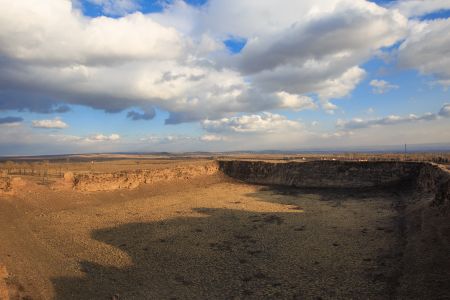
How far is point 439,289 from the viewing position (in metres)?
10.0

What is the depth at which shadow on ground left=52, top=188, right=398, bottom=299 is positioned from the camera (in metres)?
11.5

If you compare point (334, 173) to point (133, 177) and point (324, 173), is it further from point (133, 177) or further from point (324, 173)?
point (133, 177)

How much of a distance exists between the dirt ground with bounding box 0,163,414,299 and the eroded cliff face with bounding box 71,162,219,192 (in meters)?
1.54

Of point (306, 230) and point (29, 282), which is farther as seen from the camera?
point (306, 230)

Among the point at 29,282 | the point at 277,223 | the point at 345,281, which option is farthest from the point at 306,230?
the point at 29,282

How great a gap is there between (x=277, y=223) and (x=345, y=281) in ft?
24.7

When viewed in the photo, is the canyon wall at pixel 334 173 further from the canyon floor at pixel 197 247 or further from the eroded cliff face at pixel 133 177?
the eroded cliff face at pixel 133 177

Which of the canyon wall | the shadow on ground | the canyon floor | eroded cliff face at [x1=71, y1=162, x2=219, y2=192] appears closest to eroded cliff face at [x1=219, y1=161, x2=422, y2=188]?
the canyon wall

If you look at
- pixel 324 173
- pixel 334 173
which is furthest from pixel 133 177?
pixel 334 173

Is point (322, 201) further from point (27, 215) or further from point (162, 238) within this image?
point (27, 215)

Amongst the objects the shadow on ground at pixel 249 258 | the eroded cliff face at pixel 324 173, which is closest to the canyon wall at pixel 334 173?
the eroded cliff face at pixel 324 173

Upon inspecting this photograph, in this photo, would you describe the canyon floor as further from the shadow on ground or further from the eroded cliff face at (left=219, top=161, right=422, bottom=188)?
the eroded cliff face at (left=219, top=161, right=422, bottom=188)

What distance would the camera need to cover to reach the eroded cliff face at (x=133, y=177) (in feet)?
85.9

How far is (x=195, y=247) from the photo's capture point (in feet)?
51.0
